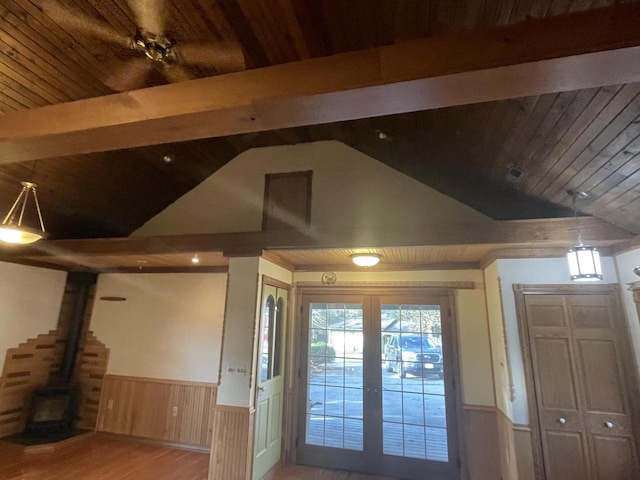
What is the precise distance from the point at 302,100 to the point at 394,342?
3.61 meters

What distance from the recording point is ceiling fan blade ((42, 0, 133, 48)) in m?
1.83

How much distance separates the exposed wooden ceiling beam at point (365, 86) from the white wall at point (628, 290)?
8.03 ft

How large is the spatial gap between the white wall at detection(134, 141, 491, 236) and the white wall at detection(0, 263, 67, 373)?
78.3 inches

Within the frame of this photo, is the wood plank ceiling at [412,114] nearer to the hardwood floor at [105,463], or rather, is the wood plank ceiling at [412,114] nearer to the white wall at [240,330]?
the white wall at [240,330]

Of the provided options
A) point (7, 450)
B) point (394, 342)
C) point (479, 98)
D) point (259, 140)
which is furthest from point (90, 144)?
point (7, 450)

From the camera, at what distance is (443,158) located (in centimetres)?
327

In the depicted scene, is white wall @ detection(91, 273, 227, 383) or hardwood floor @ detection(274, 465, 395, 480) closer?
hardwood floor @ detection(274, 465, 395, 480)

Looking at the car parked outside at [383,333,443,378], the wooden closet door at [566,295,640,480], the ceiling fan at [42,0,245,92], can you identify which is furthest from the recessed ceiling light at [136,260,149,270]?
the wooden closet door at [566,295,640,480]

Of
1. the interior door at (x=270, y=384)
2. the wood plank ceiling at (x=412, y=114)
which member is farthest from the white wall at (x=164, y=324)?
the wood plank ceiling at (x=412, y=114)

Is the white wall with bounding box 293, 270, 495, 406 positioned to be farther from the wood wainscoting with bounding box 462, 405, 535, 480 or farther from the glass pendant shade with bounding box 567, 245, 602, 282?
the glass pendant shade with bounding box 567, 245, 602, 282

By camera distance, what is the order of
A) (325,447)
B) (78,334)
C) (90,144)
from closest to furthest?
(90,144) < (325,447) < (78,334)

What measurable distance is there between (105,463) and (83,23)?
4.80 m

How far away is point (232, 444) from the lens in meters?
3.43

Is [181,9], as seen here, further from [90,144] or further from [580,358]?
[580,358]
